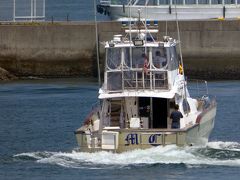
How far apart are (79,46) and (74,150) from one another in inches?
818

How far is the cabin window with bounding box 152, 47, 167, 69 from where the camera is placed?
3341cm

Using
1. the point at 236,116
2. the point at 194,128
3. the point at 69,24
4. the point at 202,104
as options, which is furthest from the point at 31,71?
the point at 194,128

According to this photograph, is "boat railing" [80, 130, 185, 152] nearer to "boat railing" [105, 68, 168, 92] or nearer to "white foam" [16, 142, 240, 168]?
"white foam" [16, 142, 240, 168]

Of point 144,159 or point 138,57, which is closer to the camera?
point 144,159

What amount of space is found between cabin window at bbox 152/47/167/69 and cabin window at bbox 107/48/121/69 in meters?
0.94

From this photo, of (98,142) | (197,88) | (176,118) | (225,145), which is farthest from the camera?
(197,88)

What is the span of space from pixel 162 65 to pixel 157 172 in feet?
12.9

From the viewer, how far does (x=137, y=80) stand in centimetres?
3300

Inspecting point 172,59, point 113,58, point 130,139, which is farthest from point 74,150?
point 172,59

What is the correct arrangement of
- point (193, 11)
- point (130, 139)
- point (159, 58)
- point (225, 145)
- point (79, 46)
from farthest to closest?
point (193, 11) → point (79, 46) → point (225, 145) → point (159, 58) → point (130, 139)

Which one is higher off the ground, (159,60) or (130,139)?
(159,60)

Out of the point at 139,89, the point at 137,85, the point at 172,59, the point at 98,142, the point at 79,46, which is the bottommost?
the point at 98,142

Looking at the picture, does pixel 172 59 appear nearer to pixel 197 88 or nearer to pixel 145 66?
pixel 145 66

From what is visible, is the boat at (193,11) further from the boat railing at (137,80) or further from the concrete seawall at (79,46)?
the boat railing at (137,80)
